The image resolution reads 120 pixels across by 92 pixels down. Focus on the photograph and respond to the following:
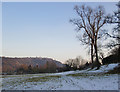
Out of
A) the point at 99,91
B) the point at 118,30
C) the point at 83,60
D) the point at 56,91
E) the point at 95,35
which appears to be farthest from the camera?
the point at 83,60

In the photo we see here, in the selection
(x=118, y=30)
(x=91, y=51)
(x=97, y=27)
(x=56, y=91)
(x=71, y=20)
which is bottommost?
(x=56, y=91)

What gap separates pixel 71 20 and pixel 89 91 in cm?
2231

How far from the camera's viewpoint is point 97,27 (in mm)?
27141

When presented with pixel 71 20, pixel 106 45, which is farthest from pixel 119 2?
pixel 71 20

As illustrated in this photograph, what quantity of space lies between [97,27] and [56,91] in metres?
21.3

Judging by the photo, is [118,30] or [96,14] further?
[96,14]

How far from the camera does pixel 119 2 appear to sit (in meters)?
19.2

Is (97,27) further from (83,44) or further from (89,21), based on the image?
(83,44)

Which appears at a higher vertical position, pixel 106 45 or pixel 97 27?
pixel 97 27

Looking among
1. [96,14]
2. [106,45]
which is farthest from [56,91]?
[96,14]

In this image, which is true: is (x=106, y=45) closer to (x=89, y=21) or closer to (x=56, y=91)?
(x=89, y=21)

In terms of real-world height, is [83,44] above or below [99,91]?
above

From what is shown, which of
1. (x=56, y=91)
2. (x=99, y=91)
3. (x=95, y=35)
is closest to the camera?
(x=99, y=91)

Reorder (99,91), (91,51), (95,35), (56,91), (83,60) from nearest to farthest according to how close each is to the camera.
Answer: (99,91) < (56,91) < (95,35) < (91,51) < (83,60)
